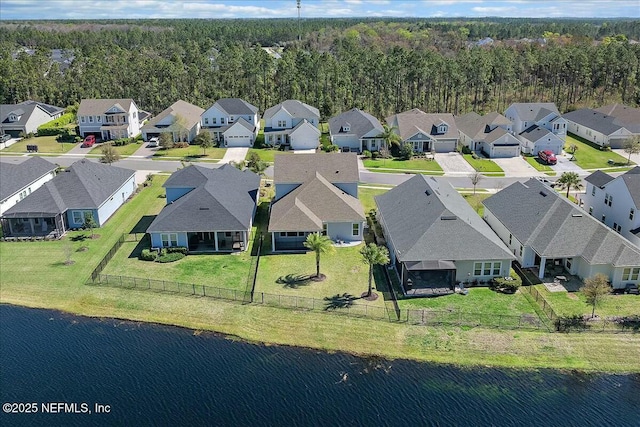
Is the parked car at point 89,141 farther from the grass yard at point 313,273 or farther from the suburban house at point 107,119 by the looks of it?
the grass yard at point 313,273

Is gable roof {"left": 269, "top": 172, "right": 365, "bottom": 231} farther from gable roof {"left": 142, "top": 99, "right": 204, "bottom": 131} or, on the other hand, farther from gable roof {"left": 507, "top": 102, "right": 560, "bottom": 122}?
gable roof {"left": 507, "top": 102, "right": 560, "bottom": 122}

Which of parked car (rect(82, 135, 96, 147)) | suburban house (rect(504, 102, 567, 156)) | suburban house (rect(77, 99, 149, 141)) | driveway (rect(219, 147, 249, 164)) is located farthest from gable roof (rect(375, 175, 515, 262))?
parked car (rect(82, 135, 96, 147))

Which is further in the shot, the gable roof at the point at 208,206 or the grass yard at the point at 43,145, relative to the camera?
the grass yard at the point at 43,145

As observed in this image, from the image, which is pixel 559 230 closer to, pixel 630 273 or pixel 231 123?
pixel 630 273

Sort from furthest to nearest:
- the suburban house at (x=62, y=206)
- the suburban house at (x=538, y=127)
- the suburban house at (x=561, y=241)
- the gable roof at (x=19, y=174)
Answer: the suburban house at (x=538, y=127) < the gable roof at (x=19, y=174) < the suburban house at (x=62, y=206) < the suburban house at (x=561, y=241)

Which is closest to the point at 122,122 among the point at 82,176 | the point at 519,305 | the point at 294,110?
the point at 294,110

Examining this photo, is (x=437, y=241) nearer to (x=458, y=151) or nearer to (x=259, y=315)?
(x=259, y=315)

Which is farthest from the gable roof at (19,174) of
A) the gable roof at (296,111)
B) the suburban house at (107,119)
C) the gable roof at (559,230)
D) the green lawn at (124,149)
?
the gable roof at (559,230)
